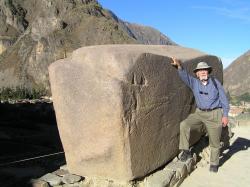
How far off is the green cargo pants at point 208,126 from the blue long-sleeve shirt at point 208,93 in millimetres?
120

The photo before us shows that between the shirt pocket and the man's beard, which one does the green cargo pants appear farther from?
the man's beard

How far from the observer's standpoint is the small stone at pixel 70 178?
5.81 metres

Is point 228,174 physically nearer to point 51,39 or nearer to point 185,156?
point 185,156

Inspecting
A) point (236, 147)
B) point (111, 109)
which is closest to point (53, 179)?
point (111, 109)

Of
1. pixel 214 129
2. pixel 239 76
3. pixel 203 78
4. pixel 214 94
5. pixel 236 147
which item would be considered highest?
pixel 203 78

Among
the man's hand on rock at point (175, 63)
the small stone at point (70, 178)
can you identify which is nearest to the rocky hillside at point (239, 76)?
the man's hand on rock at point (175, 63)

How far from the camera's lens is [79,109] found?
561 centimetres

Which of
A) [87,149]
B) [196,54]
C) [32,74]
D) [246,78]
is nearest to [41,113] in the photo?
[196,54]

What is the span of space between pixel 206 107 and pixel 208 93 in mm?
204

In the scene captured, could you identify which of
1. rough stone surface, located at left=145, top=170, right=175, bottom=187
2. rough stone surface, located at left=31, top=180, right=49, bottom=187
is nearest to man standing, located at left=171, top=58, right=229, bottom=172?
rough stone surface, located at left=145, top=170, right=175, bottom=187

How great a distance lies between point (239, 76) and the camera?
35.3 metres

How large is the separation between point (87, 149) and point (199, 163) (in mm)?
2211

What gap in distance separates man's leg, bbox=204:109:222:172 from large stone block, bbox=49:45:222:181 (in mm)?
749

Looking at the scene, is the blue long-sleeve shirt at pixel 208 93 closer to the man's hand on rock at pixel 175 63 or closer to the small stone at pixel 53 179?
the man's hand on rock at pixel 175 63
